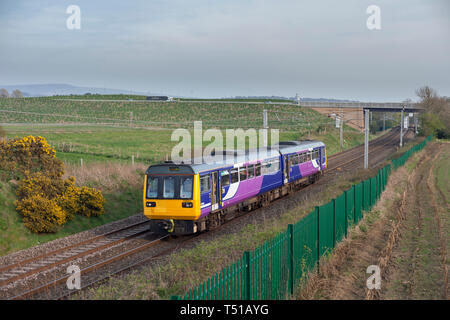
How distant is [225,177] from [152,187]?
3.04 m

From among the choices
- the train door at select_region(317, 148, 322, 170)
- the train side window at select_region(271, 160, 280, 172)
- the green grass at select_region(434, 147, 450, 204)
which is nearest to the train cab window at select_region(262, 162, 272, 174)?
the train side window at select_region(271, 160, 280, 172)

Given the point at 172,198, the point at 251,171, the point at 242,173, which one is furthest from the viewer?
the point at 251,171

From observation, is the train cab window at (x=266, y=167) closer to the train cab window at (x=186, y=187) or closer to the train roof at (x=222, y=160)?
the train roof at (x=222, y=160)

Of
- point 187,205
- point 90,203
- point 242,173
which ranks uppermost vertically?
point 242,173

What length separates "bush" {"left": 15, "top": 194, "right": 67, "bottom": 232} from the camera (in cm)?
1722

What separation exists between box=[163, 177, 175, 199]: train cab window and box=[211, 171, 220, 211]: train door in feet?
5.30

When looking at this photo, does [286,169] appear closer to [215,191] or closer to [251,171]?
[251,171]

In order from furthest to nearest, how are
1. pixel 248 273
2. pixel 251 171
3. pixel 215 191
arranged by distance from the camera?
1. pixel 251 171
2. pixel 215 191
3. pixel 248 273

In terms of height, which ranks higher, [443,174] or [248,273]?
[248,273]

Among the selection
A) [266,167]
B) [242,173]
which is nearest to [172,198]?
[242,173]

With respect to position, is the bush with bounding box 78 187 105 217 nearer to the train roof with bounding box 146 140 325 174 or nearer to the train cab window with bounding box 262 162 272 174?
the train roof with bounding box 146 140 325 174

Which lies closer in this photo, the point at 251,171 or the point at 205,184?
the point at 205,184

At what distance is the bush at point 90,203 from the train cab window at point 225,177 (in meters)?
6.09

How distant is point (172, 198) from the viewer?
52.7 feet
